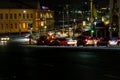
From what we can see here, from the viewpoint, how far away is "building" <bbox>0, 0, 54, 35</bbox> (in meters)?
119

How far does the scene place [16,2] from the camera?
129 meters

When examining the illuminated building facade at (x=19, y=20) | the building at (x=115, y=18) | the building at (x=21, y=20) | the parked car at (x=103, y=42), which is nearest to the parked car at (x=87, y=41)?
the parked car at (x=103, y=42)

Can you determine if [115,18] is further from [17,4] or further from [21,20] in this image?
[17,4]

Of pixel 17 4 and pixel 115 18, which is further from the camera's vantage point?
pixel 17 4

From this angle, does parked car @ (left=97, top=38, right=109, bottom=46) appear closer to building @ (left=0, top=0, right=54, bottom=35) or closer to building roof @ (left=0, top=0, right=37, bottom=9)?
building @ (left=0, top=0, right=54, bottom=35)

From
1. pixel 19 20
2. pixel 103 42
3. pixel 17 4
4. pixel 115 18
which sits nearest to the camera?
pixel 103 42

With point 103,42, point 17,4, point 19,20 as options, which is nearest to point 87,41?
point 103,42

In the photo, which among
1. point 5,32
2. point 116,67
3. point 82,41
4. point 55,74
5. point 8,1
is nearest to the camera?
point 55,74

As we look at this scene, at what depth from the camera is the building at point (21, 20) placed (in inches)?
4697

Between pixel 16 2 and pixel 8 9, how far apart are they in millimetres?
7623

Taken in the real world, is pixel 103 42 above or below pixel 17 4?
below

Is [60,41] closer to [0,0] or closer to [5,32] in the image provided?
[5,32]

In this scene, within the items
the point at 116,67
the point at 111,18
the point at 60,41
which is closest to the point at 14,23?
the point at 111,18

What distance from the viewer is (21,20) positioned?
125 m
